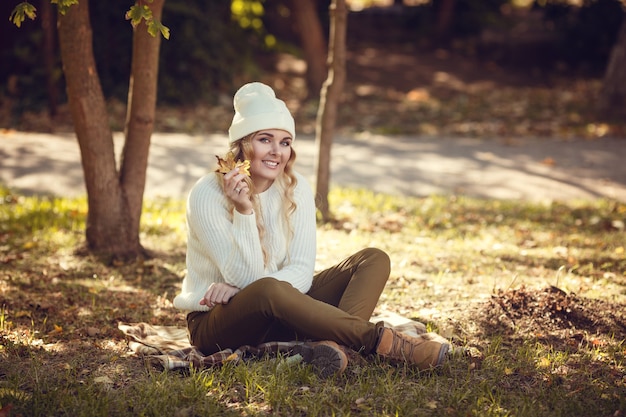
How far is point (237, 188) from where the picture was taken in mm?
3551

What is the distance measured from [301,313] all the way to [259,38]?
1344 cm

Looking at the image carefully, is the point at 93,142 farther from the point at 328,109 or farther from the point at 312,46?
the point at 312,46

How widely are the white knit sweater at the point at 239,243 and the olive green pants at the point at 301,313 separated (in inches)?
6.3

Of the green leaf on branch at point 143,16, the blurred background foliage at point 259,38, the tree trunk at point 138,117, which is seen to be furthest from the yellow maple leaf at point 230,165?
the blurred background foliage at point 259,38

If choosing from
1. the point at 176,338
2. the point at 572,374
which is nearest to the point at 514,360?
the point at 572,374

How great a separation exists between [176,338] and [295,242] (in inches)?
36.8

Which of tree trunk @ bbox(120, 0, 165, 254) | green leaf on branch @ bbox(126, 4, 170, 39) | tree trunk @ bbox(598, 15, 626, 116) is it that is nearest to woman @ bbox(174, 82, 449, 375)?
green leaf on branch @ bbox(126, 4, 170, 39)

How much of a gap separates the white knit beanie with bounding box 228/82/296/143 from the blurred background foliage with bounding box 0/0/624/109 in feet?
24.5

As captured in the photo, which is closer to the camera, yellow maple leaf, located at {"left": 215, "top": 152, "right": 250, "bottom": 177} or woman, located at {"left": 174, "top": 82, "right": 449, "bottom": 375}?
woman, located at {"left": 174, "top": 82, "right": 449, "bottom": 375}

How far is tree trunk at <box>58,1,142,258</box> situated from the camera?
525cm

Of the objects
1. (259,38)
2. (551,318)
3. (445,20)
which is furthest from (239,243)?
(445,20)

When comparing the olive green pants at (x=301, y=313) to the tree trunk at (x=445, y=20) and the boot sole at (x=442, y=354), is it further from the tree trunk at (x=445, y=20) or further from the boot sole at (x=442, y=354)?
the tree trunk at (x=445, y=20)

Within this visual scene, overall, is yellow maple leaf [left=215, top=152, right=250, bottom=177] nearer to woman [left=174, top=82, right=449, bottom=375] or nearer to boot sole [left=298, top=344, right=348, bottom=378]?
woman [left=174, top=82, right=449, bottom=375]

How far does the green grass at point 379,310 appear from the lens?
3.29 meters
